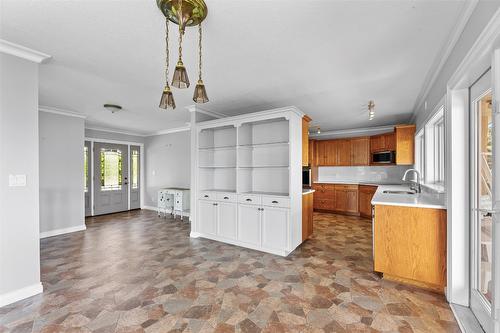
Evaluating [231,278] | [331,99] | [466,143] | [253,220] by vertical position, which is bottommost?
[231,278]

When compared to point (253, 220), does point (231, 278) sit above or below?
below

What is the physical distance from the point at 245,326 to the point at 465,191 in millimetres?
2321

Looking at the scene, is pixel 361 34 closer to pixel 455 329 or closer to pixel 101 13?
pixel 101 13

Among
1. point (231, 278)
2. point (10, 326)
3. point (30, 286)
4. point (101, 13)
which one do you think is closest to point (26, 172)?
point (30, 286)

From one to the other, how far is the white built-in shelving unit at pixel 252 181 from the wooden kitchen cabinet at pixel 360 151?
3348 mm

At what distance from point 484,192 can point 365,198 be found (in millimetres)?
4246

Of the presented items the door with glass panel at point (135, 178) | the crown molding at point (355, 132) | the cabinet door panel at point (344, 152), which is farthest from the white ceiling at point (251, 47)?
the door with glass panel at point (135, 178)

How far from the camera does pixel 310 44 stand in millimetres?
2182

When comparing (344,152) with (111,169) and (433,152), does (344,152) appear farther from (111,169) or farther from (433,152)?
(111,169)

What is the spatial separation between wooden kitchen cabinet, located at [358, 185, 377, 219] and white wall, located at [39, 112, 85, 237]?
22.5ft

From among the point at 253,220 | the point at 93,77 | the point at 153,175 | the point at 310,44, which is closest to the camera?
the point at 310,44

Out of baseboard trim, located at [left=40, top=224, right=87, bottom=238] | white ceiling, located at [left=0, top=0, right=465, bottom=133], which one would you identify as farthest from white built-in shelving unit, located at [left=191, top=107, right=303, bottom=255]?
baseboard trim, located at [left=40, top=224, right=87, bottom=238]

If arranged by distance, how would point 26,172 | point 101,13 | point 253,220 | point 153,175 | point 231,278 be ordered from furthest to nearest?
point 153,175 → point 253,220 → point 231,278 → point 26,172 → point 101,13

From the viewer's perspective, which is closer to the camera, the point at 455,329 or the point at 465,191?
the point at 455,329
